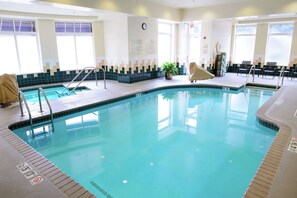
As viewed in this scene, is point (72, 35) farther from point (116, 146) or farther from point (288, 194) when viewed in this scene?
point (288, 194)

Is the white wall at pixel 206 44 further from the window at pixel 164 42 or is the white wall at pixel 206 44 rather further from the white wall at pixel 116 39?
the white wall at pixel 116 39

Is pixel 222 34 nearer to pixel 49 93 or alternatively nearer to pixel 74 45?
pixel 74 45

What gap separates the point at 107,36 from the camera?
848 centimetres

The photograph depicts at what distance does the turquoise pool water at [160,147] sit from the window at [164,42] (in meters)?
4.15

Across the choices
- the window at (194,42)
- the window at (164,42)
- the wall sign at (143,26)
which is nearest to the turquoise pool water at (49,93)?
the wall sign at (143,26)

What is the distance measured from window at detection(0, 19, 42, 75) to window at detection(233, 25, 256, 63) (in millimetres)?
9250

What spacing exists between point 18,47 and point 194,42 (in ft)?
23.7

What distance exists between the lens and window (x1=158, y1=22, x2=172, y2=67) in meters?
9.49

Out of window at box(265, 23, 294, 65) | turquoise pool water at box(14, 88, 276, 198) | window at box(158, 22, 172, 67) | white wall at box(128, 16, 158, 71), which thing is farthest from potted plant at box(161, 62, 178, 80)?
window at box(265, 23, 294, 65)

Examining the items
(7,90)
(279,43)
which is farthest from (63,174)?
(279,43)

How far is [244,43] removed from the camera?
10523 mm

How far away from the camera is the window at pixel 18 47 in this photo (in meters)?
7.21

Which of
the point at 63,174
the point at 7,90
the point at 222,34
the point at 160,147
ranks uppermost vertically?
the point at 222,34

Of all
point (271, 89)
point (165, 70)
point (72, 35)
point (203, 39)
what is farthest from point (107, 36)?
point (271, 89)
